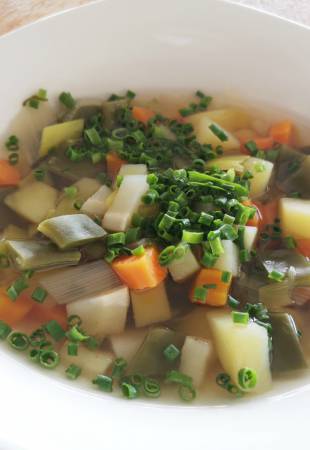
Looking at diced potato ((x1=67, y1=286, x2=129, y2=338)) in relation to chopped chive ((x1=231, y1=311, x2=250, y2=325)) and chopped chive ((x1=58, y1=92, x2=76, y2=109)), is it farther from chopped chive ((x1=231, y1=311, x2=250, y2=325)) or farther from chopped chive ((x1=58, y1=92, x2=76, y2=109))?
chopped chive ((x1=58, y1=92, x2=76, y2=109))

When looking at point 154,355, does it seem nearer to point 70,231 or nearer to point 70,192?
point 70,231

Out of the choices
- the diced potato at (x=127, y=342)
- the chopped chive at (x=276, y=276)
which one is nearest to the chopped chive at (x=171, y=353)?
the diced potato at (x=127, y=342)

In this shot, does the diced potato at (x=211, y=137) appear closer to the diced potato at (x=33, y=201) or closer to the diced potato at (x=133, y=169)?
the diced potato at (x=133, y=169)

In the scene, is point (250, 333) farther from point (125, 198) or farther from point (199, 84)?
point (199, 84)

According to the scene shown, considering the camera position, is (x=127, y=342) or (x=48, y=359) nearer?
(x=48, y=359)

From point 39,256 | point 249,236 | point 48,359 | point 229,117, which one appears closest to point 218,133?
point 229,117
